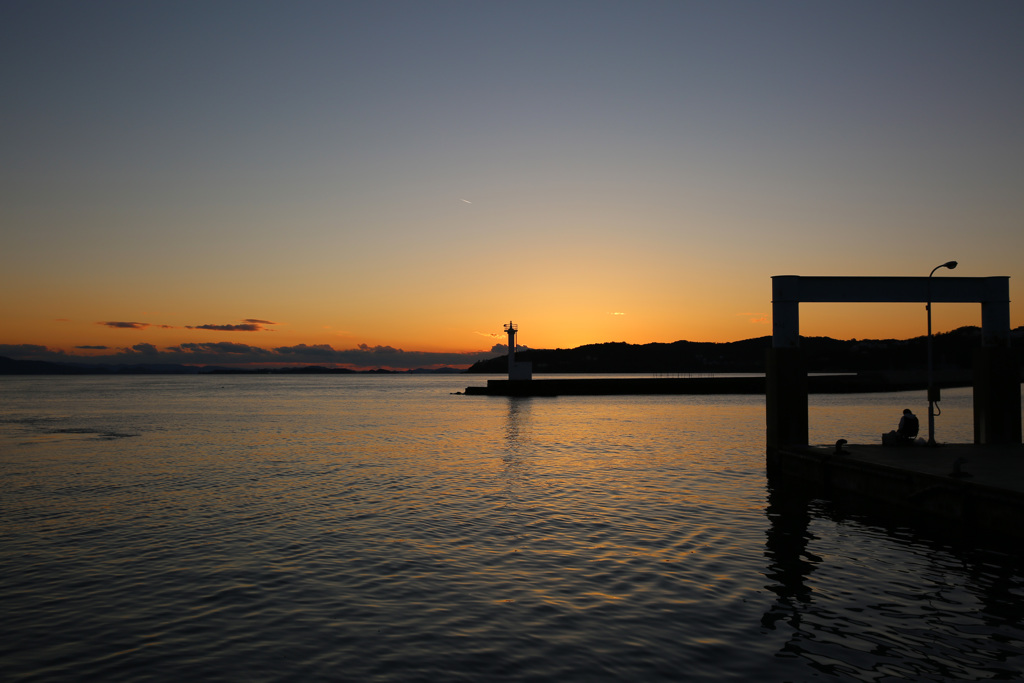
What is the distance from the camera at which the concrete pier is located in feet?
52.5

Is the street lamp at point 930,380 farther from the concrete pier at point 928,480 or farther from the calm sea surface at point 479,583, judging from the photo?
the calm sea surface at point 479,583

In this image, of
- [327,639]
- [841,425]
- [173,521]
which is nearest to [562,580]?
[327,639]

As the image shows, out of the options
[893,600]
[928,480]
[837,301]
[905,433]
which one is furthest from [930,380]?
[893,600]

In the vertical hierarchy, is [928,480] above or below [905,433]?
below

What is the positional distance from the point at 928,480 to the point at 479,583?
13.1 meters

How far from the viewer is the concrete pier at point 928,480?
16016 millimetres

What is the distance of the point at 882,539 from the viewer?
17016 millimetres

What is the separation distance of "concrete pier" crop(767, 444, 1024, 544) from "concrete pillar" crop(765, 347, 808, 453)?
0.86 meters

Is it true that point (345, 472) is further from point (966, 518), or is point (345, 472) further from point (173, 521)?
point (966, 518)

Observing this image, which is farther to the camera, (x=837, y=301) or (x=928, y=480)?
(x=837, y=301)

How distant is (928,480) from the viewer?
18.1 metres

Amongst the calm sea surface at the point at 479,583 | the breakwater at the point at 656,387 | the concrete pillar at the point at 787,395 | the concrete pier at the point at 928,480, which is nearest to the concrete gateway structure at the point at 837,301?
the concrete pillar at the point at 787,395

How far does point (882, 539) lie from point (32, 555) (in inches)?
823

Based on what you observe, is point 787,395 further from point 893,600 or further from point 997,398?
point 893,600
